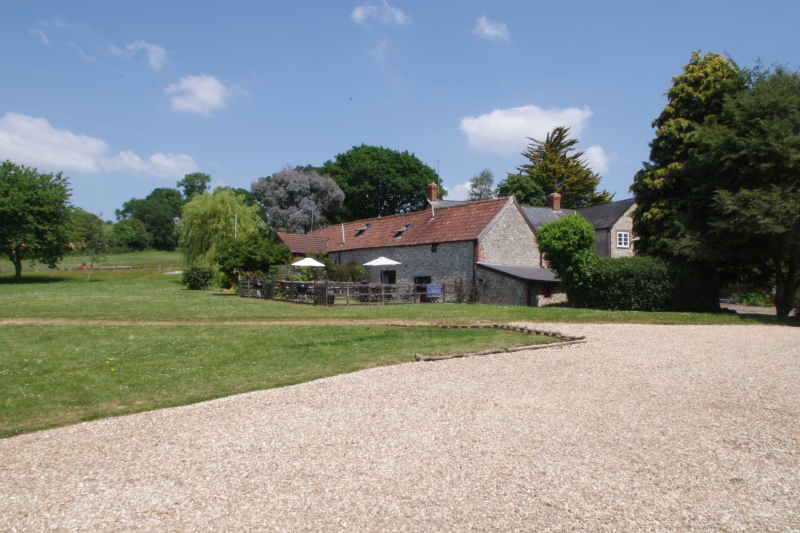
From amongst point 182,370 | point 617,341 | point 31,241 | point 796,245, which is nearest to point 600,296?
point 796,245

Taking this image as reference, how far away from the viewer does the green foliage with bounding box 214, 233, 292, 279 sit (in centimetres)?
3406

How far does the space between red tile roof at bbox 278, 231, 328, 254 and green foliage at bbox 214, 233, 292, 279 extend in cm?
566

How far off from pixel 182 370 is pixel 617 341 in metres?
9.87

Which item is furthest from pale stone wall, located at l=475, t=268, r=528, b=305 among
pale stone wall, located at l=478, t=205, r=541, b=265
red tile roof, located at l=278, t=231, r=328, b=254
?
red tile roof, located at l=278, t=231, r=328, b=254

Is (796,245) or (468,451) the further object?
(796,245)

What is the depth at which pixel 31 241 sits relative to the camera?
159 ft

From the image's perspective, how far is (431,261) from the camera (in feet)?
109

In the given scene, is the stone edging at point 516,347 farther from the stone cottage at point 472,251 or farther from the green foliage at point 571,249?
the stone cottage at point 472,251

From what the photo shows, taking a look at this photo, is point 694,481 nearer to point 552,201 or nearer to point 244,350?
point 244,350

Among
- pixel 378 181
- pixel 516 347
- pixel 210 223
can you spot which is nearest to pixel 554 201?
pixel 378 181

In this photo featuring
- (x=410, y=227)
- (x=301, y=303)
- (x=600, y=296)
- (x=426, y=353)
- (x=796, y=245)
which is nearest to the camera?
(x=426, y=353)

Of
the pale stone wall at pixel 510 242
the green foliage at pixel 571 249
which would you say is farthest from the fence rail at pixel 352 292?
the green foliage at pixel 571 249

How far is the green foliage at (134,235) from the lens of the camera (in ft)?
311

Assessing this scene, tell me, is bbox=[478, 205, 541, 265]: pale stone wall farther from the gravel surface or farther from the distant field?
the distant field
